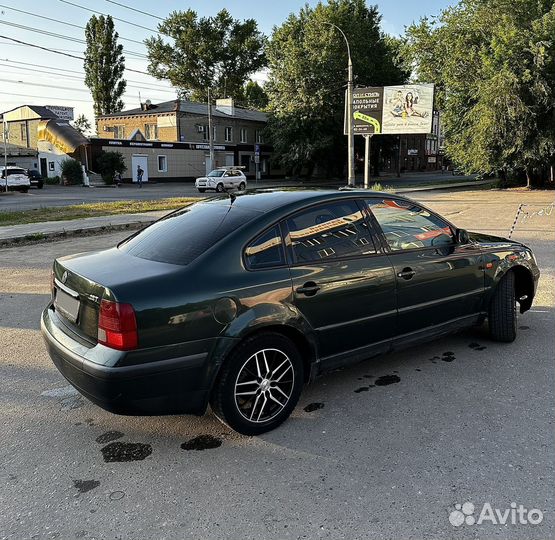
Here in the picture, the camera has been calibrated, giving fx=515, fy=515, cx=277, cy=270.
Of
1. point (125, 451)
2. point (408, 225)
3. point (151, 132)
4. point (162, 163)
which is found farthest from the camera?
point (151, 132)

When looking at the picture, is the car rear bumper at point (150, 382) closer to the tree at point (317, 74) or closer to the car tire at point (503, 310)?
the car tire at point (503, 310)

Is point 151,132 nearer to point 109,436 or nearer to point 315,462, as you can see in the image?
point 109,436

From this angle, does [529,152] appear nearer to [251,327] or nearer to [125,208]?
[125,208]

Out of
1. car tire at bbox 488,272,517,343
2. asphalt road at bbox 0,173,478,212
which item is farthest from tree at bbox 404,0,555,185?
car tire at bbox 488,272,517,343

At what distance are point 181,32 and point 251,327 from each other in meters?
72.7

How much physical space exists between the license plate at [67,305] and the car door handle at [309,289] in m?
1.45

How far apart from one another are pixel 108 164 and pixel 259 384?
4306cm

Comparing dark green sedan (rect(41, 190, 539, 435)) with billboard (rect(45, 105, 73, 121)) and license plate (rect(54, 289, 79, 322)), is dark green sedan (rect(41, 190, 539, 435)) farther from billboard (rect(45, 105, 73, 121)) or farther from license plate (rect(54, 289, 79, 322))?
billboard (rect(45, 105, 73, 121))

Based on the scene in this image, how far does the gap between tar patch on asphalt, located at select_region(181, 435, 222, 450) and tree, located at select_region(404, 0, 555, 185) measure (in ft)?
103

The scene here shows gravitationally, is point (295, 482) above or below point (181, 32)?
below


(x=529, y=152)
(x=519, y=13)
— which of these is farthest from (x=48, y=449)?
(x=519, y=13)

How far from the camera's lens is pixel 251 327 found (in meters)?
3.22

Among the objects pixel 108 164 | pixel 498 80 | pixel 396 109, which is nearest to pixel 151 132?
pixel 108 164

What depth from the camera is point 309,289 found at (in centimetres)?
352
